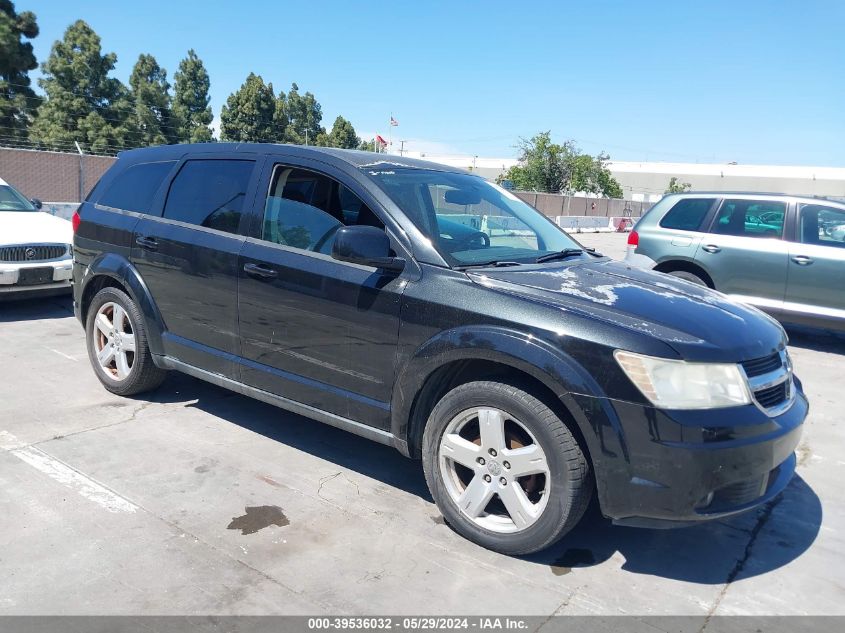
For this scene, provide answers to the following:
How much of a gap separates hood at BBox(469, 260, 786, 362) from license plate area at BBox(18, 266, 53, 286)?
20.0ft

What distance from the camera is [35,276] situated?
7.45 metres

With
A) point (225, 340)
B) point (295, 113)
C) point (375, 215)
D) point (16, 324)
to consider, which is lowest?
point (16, 324)

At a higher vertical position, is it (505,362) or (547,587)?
(505,362)

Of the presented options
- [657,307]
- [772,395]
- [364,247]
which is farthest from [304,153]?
[772,395]

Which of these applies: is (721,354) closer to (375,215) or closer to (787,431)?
(787,431)

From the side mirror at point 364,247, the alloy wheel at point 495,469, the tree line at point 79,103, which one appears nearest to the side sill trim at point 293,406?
the alloy wheel at point 495,469

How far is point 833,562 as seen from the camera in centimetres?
332

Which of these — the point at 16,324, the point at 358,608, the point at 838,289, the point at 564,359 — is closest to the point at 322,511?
the point at 358,608

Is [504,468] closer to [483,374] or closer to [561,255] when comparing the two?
[483,374]

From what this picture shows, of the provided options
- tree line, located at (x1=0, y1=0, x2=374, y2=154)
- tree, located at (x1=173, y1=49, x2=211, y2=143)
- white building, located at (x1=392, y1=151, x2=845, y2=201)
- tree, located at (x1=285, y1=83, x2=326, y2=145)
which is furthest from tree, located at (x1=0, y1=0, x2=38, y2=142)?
white building, located at (x1=392, y1=151, x2=845, y2=201)

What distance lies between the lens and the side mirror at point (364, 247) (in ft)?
11.1

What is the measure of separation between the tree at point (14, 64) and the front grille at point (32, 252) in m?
29.6

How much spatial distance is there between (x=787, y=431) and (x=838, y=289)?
5.52 meters

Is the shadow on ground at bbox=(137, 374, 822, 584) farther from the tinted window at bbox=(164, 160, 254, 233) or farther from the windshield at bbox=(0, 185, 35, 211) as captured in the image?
the windshield at bbox=(0, 185, 35, 211)
